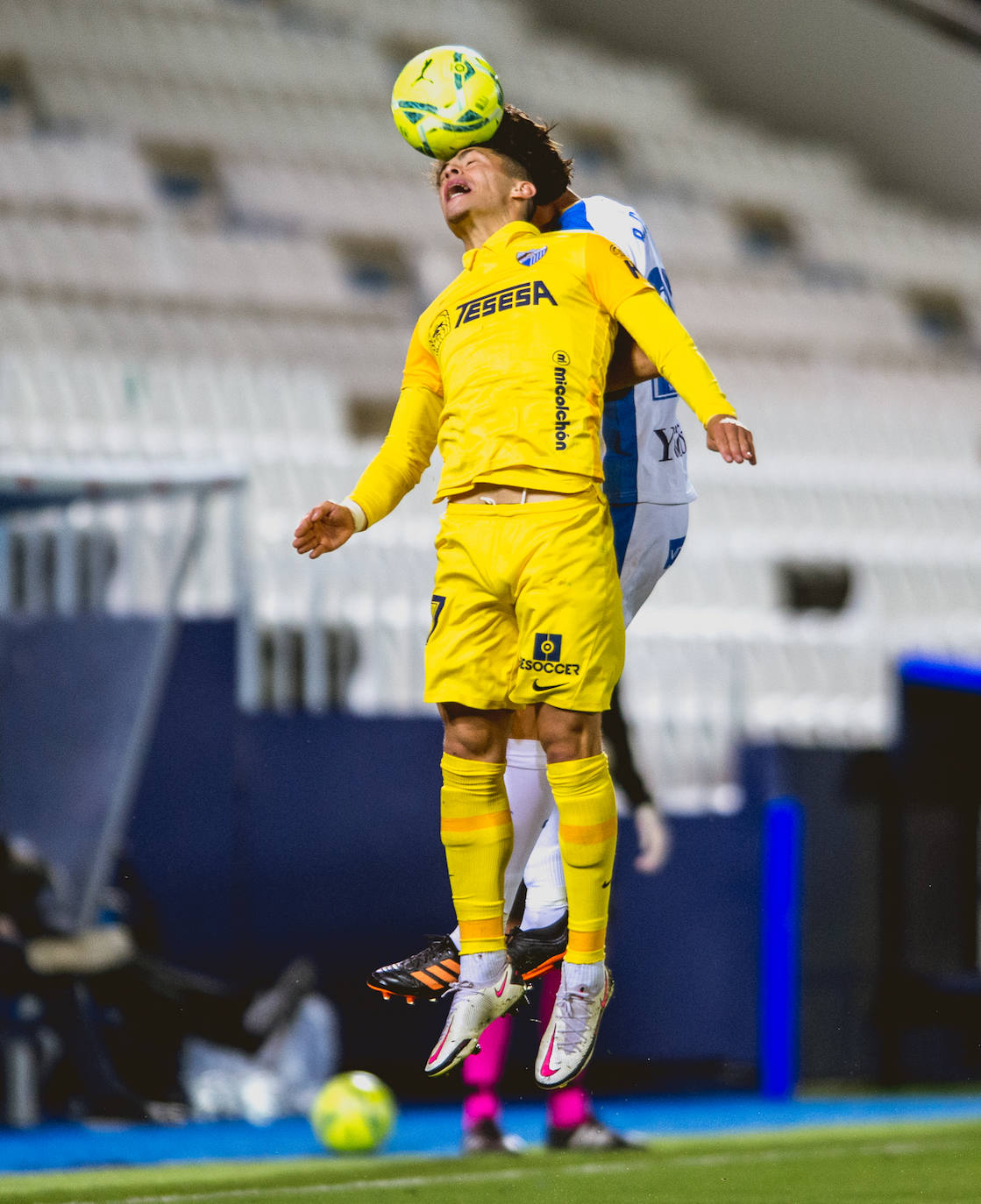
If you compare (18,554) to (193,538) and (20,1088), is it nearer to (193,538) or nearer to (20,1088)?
(193,538)

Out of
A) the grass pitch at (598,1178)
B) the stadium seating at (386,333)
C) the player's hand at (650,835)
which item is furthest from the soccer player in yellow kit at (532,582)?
the stadium seating at (386,333)

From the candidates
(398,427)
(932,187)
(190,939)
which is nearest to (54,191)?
(190,939)

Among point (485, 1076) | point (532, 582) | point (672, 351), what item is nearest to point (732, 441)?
point (672, 351)

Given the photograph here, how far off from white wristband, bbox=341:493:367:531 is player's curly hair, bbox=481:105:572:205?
75 centimetres

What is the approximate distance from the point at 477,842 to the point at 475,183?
1282 millimetres

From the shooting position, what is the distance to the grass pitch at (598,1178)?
5449mm

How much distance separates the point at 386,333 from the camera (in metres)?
20.8

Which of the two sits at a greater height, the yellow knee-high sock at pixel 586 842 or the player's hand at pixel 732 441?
the player's hand at pixel 732 441

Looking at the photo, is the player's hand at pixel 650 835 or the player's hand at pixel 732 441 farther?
the player's hand at pixel 650 835

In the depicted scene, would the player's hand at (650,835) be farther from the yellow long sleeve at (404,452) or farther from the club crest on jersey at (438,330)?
the club crest on jersey at (438,330)

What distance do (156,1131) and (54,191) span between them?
13.3 metres

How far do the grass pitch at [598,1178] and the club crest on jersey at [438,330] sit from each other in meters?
2.49

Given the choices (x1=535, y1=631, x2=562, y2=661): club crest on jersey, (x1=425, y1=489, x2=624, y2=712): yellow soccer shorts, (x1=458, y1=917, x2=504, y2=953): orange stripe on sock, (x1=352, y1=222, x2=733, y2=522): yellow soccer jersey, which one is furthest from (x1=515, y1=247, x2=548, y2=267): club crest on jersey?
(x1=458, y1=917, x2=504, y2=953): orange stripe on sock

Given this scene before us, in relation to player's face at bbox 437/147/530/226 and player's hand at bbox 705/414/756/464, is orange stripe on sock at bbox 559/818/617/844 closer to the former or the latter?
player's hand at bbox 705/414/756/464
